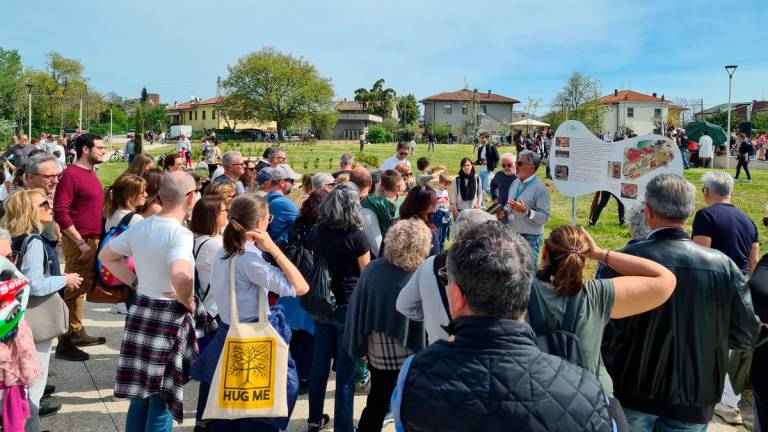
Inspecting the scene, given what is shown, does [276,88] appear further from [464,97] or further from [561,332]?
[561,332]

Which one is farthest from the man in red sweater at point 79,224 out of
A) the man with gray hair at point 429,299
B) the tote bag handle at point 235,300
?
the man with gray hair at point 429,299

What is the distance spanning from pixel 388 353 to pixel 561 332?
1.26m

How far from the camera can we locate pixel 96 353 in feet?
16.9

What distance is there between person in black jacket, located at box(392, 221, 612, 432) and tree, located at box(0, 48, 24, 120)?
175ft

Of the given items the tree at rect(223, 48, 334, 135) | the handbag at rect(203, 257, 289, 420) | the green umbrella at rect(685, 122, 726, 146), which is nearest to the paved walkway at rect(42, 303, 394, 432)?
the handbag at rect(203, 257, 289, 420)

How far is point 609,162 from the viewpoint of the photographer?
7574mm

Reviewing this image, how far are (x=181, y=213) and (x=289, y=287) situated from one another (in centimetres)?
76

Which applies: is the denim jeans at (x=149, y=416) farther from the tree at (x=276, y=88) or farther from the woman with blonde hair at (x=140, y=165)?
the tree at (x=276, y=88)

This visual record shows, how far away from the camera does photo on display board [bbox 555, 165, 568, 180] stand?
8130 millimetres

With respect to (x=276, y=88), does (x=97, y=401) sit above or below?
below

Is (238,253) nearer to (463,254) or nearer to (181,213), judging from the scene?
(181,213)

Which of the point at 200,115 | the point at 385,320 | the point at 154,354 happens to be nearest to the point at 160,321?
the point at 154,354

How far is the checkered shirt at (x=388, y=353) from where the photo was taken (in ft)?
10.4

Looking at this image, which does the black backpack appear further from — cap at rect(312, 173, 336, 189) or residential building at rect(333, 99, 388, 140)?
residential building at rect(333, 99, 388, 140)
